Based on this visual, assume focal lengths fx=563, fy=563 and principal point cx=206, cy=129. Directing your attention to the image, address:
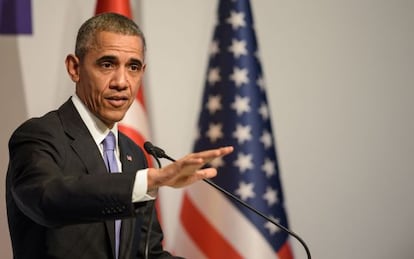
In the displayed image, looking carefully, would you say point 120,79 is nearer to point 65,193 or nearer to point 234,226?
point 65,193

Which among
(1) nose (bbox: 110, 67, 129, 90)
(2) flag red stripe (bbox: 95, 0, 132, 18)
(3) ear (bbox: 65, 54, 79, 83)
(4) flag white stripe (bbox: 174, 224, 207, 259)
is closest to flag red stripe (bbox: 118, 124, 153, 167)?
(4) flag white stripe (bbox: 174, 224, 207, 259)

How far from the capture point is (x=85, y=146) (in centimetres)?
160

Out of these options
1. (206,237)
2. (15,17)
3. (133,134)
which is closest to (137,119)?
(133,134)

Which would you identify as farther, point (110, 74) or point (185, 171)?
point (110, 74)

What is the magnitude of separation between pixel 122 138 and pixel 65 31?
115 cm

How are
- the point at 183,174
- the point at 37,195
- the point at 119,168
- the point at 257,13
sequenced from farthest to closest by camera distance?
the point at 257,13 → the point at 119,168 → the point at 37,195 → the point at 183,174

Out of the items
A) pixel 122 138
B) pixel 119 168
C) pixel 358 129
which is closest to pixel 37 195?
pixel 119 168

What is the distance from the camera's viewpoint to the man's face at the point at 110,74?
1652 mm

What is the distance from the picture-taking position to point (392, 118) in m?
3.33

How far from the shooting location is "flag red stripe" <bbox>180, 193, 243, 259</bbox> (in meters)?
2.77

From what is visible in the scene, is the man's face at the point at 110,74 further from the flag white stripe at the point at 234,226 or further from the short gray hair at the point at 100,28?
the flag white stripe at the point at 234,226

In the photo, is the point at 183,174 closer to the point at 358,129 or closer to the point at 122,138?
the point at 122,138

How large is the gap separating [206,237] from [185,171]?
5.68ft

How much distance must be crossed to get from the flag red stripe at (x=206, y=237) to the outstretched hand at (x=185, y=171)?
1.64m
